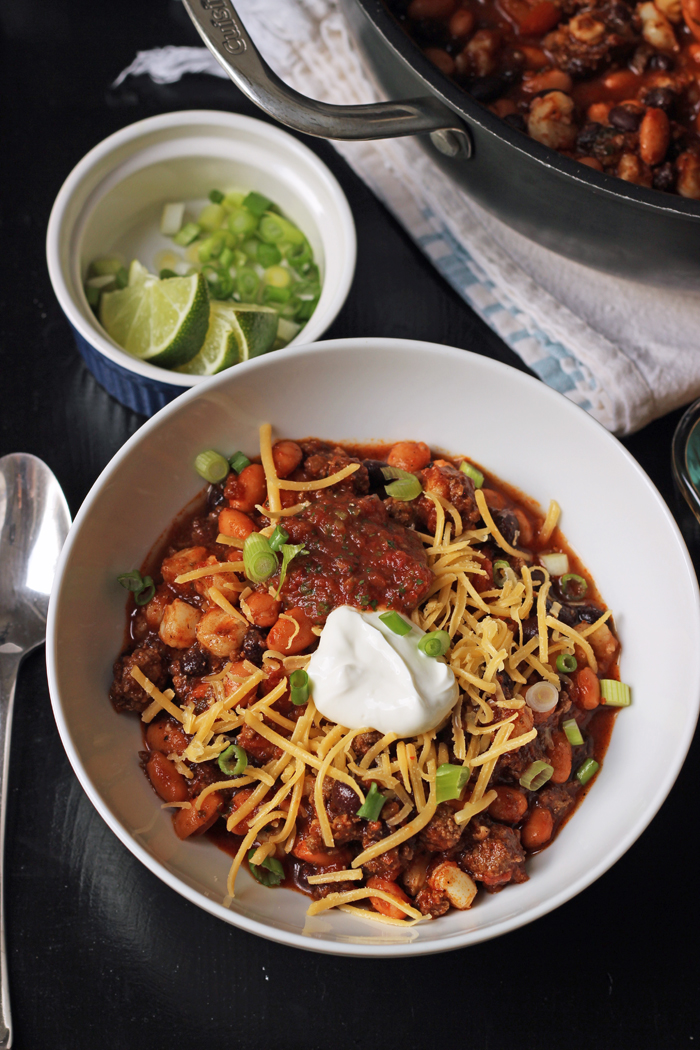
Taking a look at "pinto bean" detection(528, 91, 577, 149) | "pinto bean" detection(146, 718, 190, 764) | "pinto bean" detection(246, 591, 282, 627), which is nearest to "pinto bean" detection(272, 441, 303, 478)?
"pinto bean" detection(246, 591, 282, 627)

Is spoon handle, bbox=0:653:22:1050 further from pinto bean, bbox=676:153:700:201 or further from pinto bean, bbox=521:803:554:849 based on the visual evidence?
pinto bean, bbox=676:153:700:201

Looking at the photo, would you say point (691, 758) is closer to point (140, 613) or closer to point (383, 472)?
point (383, 472)

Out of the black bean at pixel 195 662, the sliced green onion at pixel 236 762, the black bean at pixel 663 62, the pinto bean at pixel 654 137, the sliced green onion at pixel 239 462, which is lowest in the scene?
the sliced green onion at pixel 236 762

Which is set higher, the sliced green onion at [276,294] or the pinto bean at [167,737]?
the sliced green onion at [276,294]

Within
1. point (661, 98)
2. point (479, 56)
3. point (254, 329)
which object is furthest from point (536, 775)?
point (479, 56)

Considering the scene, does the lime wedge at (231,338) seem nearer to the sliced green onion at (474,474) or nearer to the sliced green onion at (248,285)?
the sliced green onion at (248,285)

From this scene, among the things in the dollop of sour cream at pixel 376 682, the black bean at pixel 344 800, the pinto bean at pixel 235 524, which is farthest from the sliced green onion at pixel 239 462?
the black bean at pixel 344 800
